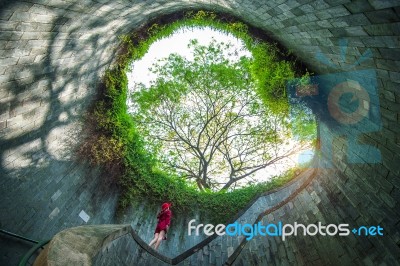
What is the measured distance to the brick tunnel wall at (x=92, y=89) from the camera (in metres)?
3.21

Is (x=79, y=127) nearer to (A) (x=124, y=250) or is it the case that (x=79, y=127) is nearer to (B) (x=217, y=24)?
(A) (x=124, y=250)

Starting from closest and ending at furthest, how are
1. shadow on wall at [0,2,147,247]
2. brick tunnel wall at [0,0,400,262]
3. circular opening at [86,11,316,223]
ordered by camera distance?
1. brick tunnel wall at [0,0,400,262]
2. shadow on wall at [0,2,147,247]
3. circular opening at [86,11,316,223]

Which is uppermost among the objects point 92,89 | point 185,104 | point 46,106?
point 185,104

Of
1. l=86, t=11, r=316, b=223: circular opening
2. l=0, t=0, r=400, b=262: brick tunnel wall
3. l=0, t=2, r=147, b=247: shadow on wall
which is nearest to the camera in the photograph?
l=0, t=0, r=400, b=262: brick tunnel wall

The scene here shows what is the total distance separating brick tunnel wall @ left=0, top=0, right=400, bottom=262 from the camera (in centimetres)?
321

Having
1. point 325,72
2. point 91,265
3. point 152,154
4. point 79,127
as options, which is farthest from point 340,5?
point 152,154

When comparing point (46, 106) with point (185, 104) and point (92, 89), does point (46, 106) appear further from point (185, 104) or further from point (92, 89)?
point (185, 104)

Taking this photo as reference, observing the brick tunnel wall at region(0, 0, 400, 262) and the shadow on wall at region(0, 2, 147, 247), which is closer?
the brick tunnel wall at region(0, 0, 400, 262)

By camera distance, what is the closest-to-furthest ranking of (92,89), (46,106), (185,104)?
(46,106), (92,89), (185,104)

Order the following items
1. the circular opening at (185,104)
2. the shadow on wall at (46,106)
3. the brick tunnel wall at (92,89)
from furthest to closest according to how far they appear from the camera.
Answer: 1. the circular opening at (185,104)
2. the shadow on wall at (46,106)
3. the brick tunnel wall at (92,89)

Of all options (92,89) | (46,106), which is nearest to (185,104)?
(92,89)

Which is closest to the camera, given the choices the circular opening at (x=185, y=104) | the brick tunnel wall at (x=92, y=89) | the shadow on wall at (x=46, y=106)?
the brick tunnel wall at (x=92, y=89)

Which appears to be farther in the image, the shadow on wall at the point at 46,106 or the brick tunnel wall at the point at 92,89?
the shadow on wall at the point at 46,106

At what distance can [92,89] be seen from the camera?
6.99 metres
